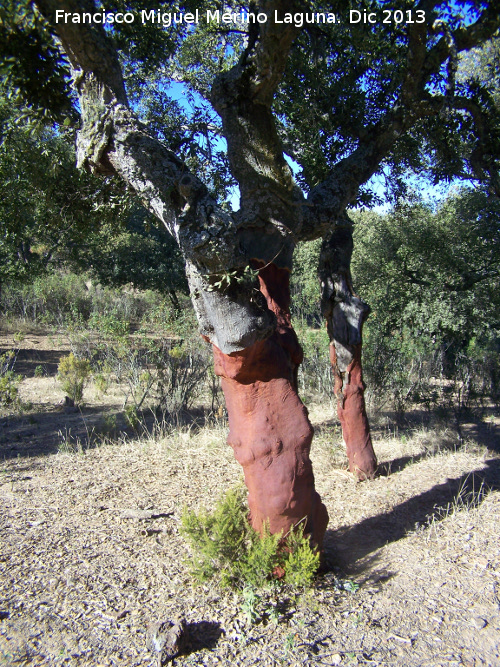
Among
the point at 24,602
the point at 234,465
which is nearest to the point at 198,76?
the point at 234,465

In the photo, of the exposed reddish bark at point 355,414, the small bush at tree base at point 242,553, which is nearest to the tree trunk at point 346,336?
the exposed reddish bark at point 355,414

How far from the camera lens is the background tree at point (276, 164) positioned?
2908mm

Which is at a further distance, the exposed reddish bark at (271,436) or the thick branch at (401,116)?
the thick branch at (401,116)

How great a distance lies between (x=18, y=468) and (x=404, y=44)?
Result: 654cm

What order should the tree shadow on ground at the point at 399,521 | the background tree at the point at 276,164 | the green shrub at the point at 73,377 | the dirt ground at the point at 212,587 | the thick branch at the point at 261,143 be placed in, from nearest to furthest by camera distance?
the dirt ground at the point at 212,587 → the background tree at the point at 276,164 → the thick branch at the point at 261,143 → the tree shadow on ground at the point at 399,521 → the green shrub at the point at 73,377

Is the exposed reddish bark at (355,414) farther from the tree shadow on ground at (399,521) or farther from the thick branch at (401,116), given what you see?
the thick branch at (401,116)

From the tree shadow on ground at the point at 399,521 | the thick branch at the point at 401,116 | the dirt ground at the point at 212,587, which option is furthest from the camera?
the thick branch at the point at 401,116

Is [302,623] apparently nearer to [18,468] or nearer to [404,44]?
[18,468]

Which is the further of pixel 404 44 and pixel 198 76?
pixel 198 76

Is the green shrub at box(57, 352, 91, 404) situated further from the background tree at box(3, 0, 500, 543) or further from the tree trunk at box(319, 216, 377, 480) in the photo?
the tree trunk at box(319, 216, 377, 480)

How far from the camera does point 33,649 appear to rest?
2.61 metres

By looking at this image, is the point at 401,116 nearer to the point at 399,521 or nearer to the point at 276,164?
the point at 276,164

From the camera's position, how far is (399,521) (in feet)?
14.8

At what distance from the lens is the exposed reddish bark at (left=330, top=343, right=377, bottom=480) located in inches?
213
